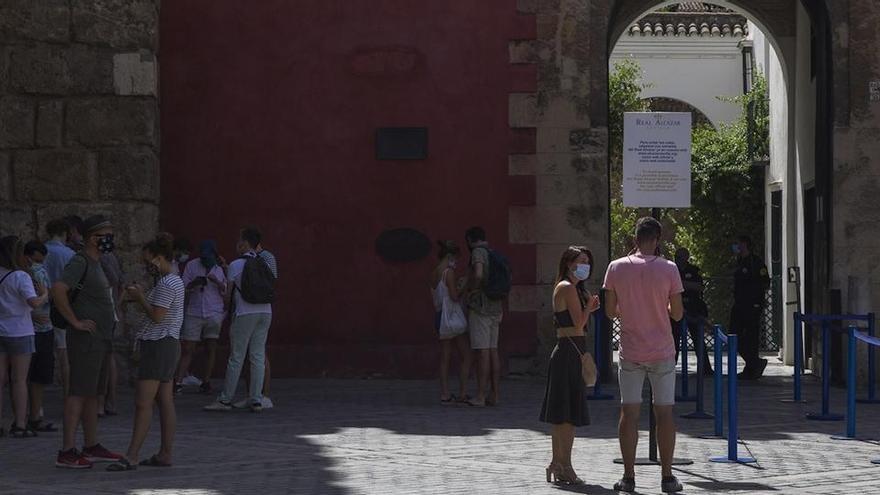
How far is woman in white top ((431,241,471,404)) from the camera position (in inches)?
600

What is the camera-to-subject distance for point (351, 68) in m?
18.1

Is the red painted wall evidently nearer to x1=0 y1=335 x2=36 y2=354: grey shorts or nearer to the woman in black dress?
x1=0 y1=335 x2=36 y2=354: grey shorts

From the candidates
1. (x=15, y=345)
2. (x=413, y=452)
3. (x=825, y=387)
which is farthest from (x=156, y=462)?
(x=825, y=387)

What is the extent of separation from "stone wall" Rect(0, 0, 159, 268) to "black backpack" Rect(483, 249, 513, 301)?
12.6 feet

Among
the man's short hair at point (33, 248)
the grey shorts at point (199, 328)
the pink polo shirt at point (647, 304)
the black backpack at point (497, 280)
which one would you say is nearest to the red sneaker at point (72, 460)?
the man's short hair at point (33, 248)

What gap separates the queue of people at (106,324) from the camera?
10.6 meters

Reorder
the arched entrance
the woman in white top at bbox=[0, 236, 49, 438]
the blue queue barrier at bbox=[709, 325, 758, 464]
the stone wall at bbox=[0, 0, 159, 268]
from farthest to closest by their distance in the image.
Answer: the arched entrance < the stone wall at bbox=[0, 0, 159, 268] < the woman in white top at bbox=[0, 236, 49, 438] < the blue queue barrier at bbox=[709, 325, 758, 464]

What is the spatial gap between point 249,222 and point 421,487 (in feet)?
28.7

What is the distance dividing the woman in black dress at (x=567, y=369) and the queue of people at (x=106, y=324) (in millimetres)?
2338

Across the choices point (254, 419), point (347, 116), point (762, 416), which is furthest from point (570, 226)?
point (254, 419)

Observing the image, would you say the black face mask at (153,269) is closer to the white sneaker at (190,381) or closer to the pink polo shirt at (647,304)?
the pink polo shirt at (647,304)

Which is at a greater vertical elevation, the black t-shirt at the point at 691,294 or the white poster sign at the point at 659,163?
the white poster sign at the point at 659,163

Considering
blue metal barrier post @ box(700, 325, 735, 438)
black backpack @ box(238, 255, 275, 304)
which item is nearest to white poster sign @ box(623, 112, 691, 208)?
blue metal barrier post @ box(700, 325, 735, 438)

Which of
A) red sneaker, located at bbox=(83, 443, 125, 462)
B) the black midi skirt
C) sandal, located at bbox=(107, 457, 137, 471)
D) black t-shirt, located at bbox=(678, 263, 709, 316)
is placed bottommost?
sandal, located at bbox=(107, 457, 137, 471)
